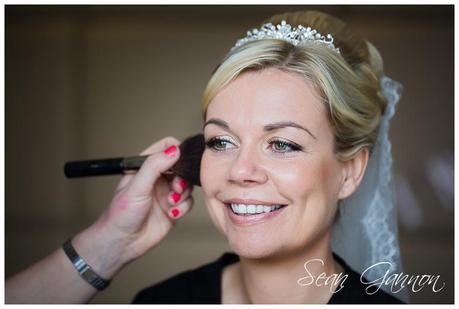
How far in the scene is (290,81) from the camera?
5.32 ft

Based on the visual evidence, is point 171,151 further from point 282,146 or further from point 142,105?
point 142,105

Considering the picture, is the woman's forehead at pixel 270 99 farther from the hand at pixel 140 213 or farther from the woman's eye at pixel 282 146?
the hand at pixel 140 213

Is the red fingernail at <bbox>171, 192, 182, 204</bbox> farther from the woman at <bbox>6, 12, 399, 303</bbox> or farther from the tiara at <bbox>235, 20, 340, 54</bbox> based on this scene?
the tiara at <bbox>235, 20, 340, 54</bbox>

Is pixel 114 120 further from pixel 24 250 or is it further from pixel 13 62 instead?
pixel 24 250

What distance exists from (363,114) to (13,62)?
2465 mm

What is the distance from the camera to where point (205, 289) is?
76.9 inches

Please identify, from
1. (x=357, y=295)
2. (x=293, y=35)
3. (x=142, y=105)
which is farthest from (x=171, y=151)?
(x=142, y=105)

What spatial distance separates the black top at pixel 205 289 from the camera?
173 centimetres

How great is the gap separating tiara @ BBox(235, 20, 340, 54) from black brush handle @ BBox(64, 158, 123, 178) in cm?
60

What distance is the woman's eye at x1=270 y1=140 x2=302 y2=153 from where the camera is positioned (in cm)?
160

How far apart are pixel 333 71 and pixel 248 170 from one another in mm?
391

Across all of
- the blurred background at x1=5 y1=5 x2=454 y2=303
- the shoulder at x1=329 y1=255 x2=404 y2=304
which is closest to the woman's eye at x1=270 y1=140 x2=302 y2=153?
the shoulder at x1=329 y1=255 x2=404 y2=304
